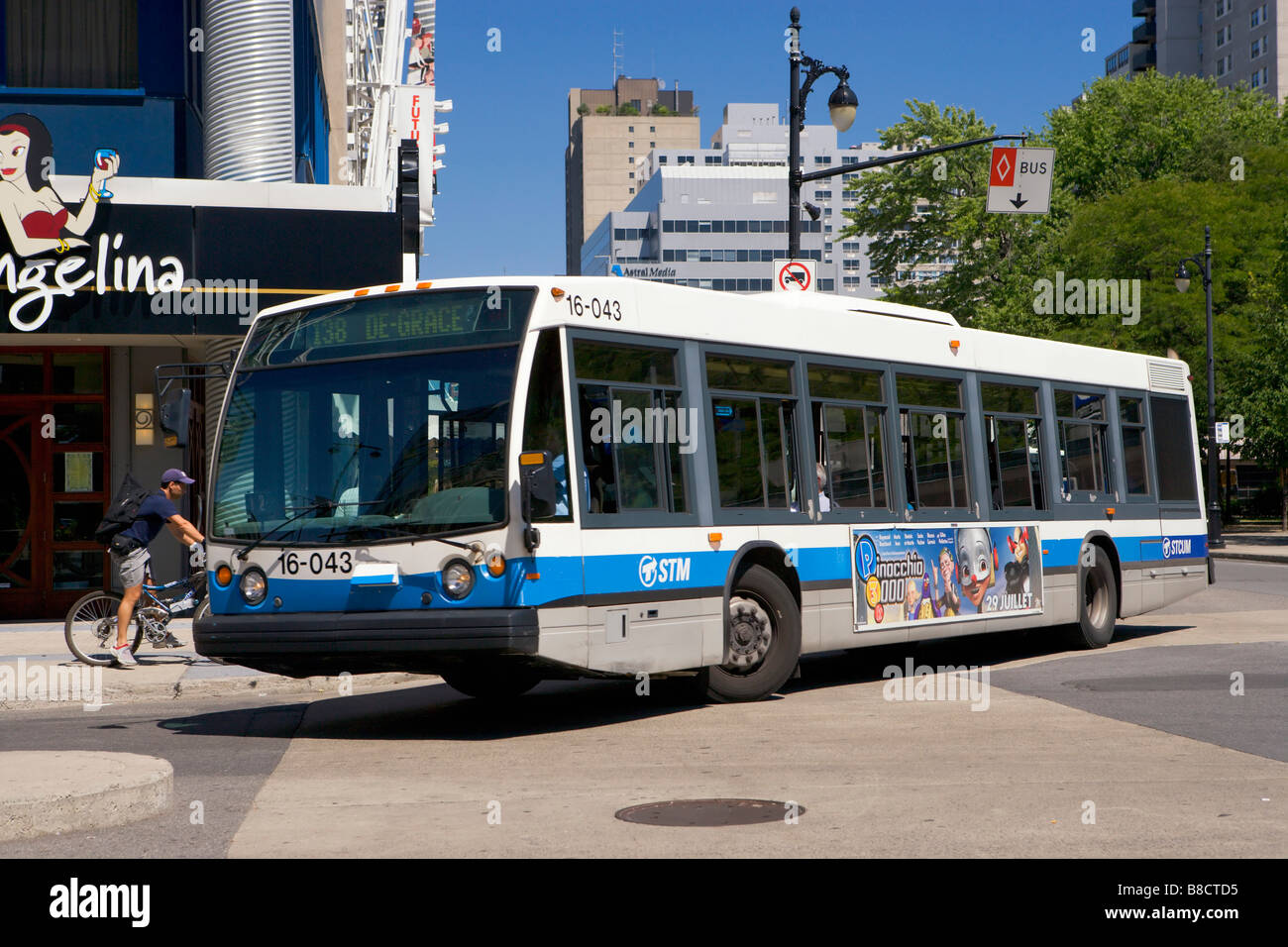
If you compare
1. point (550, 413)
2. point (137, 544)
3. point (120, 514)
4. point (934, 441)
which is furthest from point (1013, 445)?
point (120, 514)

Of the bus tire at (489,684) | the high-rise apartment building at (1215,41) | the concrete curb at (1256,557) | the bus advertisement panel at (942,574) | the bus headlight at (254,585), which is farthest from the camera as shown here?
the high-rise apartment building at (1215,41)

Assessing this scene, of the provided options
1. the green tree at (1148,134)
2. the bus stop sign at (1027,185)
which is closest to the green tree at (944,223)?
the green tree at (1148,134)

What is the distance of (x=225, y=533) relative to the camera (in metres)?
10.3

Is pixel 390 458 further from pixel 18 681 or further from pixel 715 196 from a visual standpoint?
pixel 715 196

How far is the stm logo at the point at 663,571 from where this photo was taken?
33.7ft

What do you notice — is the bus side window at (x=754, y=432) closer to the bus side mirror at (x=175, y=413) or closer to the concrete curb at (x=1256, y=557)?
the bus side mirror at (x=175, y=413)

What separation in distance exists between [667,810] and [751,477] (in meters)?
4.55

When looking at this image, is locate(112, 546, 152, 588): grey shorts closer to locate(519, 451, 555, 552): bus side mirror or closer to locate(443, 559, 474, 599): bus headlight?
locate(443, 559, 474, 599): bus headlight

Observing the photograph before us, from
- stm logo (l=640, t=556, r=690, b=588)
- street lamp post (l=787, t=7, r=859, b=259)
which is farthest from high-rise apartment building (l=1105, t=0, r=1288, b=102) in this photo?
stm logo (l=640, t=556, r=690, b=588)

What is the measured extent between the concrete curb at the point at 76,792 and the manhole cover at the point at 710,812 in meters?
2.28

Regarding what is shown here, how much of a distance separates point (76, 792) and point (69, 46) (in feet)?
53.2

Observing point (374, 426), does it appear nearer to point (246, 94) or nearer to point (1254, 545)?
point (246, 94)

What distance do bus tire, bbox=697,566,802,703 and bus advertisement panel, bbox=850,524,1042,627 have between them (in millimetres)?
1008
